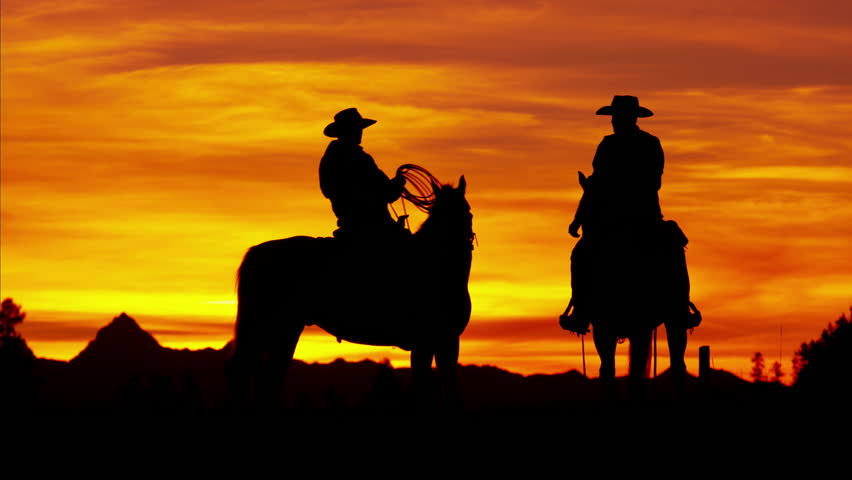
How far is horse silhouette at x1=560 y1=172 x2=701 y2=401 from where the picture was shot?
63.9ft

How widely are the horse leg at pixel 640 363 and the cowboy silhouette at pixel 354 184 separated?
3.65 meters

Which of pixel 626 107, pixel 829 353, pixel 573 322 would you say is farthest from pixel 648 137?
pixel 829 353

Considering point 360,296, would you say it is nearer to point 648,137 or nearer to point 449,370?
point 449,370

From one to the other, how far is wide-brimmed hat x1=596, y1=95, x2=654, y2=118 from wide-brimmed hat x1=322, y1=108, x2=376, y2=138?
10.7ft

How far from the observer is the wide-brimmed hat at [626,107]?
19.8m

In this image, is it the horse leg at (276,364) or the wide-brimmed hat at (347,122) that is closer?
the horse leg at (276,364)

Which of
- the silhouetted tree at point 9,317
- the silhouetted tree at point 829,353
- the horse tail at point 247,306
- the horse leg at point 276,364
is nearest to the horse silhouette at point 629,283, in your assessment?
the horse leg at point 276,364

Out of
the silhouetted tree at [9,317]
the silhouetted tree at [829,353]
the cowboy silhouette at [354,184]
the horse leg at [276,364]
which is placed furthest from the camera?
the silhouetted tree at [9,317]

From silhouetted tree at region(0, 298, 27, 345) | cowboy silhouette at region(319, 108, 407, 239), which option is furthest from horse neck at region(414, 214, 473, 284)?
silhouetted tree at region(0, 298, 27, 345)

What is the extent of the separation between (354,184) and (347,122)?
0.89 m

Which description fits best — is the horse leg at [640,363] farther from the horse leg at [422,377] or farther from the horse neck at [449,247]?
the horse leg at [422,377]

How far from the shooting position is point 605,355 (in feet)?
63.7

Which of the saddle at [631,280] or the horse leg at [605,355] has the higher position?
the saddle at [631,280]

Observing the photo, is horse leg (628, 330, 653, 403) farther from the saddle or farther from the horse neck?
the horse neck
